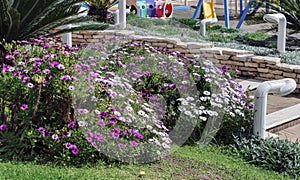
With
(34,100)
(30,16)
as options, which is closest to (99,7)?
(30,16)

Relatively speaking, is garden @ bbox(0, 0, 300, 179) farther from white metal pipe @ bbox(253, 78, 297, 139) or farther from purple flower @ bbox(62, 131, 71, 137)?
white metal pipe @ bbox(253, 78, 297, 139)

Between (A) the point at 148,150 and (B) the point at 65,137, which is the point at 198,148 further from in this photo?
(B) the point at 65,137

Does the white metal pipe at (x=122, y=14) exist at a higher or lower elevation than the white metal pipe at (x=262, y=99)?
higher

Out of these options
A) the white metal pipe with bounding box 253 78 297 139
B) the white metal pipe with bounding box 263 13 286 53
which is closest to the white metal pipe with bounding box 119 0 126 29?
the white metal pipe with bounding box 263 13 286 53

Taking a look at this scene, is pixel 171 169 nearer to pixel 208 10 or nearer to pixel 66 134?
pixel 66 134

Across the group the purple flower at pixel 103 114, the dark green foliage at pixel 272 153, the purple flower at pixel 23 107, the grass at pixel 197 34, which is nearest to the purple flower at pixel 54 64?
the purple flower at pixel 23 107

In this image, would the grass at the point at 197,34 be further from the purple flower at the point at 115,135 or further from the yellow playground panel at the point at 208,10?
the purple flower at the point at 115,135

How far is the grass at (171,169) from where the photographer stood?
169 inches

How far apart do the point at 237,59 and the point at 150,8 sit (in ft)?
31.9

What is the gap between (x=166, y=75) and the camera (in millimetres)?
6336

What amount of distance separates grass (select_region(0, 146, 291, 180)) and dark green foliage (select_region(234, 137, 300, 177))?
0.40 ft

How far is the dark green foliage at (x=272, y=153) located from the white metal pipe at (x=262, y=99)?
112 mm

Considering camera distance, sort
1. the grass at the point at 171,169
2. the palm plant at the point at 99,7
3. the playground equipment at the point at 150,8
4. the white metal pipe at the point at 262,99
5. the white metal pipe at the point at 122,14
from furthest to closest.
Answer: the playground equipment at the point at 150,8
the palm plant at the point at 99,7
the white metal pipe at the point at 122,14
the white metal pipe at the point at 262,99
the grass at the point at 171,169

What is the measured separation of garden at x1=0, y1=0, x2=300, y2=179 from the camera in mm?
4691
